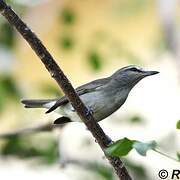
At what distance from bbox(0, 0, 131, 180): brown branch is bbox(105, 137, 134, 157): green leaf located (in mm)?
Answer: 179

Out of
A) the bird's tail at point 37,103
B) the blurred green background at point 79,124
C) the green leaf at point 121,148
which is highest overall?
the green leaf at point 121,148

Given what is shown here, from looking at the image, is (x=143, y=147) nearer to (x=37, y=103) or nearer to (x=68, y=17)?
(x=37, y=103)

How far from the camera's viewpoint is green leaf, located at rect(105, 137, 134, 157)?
148cm

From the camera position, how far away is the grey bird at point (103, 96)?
2342 millimetres

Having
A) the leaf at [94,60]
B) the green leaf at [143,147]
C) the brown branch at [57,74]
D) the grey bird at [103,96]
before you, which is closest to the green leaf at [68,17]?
the leaf at [94,60]

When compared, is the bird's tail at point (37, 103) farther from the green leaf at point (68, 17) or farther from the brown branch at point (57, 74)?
the brown branch at point (57, 74)

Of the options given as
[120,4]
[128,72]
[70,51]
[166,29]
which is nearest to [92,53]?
[70,51]

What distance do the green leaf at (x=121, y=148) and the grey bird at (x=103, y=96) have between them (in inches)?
30.4

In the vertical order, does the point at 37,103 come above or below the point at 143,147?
below

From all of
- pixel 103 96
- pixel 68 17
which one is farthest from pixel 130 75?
pixel 68 17

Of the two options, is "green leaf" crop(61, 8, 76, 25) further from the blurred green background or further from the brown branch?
the brown branch

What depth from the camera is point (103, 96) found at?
98.9 inches

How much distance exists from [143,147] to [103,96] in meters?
1.03

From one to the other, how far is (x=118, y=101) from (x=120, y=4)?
7.96 ft
